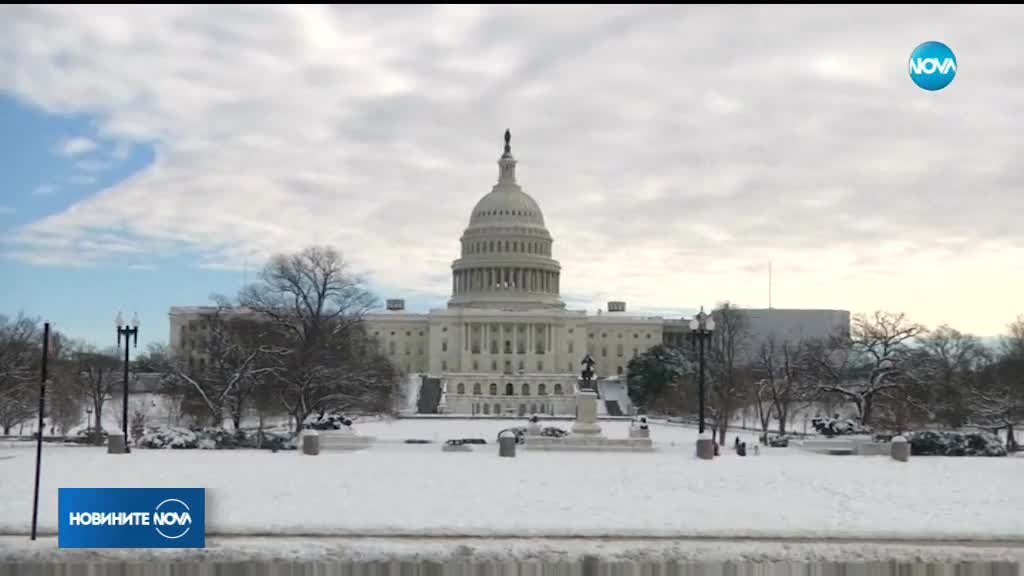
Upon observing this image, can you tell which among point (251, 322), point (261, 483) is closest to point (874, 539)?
point (261, 483)

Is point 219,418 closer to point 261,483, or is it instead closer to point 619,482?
point 261,483

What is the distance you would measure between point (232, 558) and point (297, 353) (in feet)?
101

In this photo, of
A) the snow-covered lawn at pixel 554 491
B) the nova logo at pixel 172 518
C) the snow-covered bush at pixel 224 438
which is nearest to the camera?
the nova logo at pixel 172 518

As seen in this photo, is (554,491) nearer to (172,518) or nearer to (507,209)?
(172,518)

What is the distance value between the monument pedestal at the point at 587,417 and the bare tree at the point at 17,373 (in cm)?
2122

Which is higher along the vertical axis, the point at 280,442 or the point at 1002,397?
the point at 1002,397

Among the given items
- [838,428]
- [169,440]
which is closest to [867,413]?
[838,428]

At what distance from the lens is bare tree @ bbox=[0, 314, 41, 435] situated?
39062 millimetres

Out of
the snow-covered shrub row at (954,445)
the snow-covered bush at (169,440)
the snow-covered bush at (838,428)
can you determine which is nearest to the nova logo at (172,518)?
the snow-covered bush at (169,440)

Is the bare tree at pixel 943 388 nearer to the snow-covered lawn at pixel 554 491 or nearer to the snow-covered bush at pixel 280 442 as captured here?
the snow-covered lawn at pixel 554 491

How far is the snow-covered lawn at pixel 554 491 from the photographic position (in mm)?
16672

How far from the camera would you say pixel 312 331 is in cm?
4700

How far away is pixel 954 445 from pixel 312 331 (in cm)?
2795

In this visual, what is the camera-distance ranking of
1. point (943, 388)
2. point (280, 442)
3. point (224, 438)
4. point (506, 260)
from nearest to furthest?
point (280, 442) → point (224, 438) → point (943, 388) → point (506, 260)
